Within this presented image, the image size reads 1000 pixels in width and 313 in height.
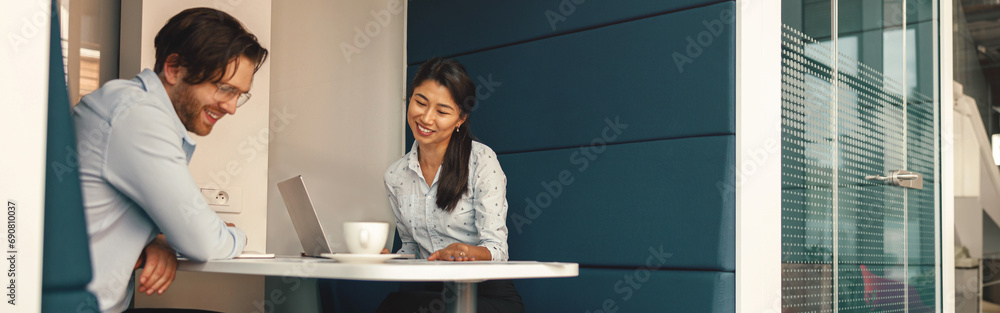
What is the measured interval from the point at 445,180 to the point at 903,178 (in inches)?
65.2

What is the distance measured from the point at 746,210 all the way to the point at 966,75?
6.39 ft

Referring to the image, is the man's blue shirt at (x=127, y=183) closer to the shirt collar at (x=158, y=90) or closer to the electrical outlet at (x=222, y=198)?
the shirt collar at (x=158, y=90)

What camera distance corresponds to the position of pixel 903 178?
2.67 metres

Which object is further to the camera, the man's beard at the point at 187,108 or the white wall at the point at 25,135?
the man's beard at the point at 187,108

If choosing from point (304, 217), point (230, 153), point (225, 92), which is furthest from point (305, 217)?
point (230, 153)

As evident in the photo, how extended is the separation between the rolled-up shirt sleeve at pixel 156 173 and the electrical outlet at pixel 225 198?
1.04 m

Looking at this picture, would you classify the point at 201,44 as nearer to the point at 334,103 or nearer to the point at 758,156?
the point at 334,103

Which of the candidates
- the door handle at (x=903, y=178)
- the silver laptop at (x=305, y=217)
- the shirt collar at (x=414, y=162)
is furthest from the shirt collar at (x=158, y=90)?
the door handle at (x=903, y=178)

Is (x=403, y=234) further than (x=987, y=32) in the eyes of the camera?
No

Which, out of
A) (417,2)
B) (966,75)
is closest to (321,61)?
(417,2)

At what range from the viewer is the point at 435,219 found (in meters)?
2.22

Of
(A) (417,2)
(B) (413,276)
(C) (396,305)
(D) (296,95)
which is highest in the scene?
(A) (417,2)

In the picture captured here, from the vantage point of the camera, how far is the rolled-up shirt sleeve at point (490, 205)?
2.07 m

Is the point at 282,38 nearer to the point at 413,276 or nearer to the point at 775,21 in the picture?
the point at 775,21
